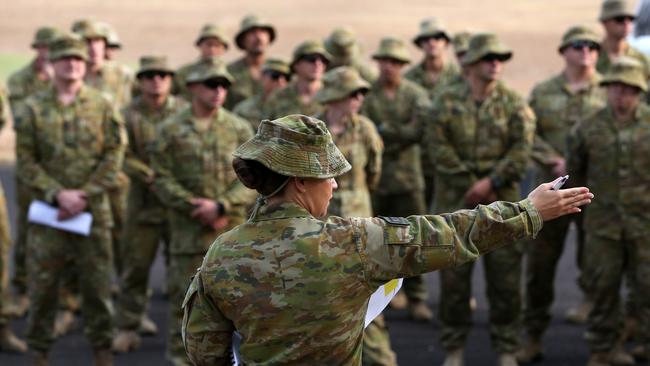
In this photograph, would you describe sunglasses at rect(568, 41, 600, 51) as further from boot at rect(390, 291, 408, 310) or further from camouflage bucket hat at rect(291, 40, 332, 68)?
boot at rect(390, 291, 408, 310)

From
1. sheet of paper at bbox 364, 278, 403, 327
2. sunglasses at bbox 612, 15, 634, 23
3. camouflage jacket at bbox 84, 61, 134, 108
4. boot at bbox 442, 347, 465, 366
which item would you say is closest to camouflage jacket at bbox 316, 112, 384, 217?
boot at bbox 442, 347, 465, 366

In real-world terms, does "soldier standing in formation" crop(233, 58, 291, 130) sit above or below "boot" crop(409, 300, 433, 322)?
above

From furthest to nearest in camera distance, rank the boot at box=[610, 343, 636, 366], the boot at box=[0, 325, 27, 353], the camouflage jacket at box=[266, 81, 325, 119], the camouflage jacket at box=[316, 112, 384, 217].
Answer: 1. the camouflage jacket at box=[266, 81, 325, 119]
2. the boot at box=[0, 325, 27, 353]
3. the boot at box=[610, 343, 636, 366]
4. the camouflage jacket at box=[316, 112, 384, 217]

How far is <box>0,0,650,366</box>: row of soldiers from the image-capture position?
8969mm

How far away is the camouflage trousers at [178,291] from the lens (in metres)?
8.89

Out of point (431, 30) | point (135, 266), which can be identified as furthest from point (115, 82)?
point (431, 30)

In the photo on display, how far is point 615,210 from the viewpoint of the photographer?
906 centimetres

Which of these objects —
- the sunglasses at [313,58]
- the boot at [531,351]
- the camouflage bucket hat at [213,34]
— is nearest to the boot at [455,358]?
the boot at [531,351]

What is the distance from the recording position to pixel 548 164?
33.1 ft

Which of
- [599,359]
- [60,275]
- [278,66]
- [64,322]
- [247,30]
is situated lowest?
[64,322]

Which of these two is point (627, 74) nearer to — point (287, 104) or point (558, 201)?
point (287, 104)

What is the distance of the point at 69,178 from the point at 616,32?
4.77 m

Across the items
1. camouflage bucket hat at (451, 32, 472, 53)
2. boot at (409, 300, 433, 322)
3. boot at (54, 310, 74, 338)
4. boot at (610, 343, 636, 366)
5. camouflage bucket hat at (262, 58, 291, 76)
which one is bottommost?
boot at (409, 300, 433, 322)

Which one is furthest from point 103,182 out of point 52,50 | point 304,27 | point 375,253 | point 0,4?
point 0,4
